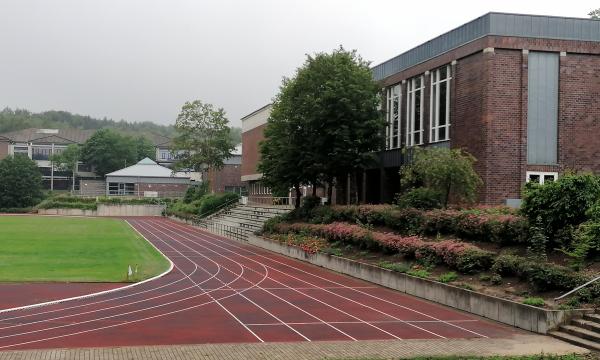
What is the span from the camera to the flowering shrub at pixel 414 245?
60.0 feet

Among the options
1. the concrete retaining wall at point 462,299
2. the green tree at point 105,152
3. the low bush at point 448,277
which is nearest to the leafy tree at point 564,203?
the low bush at point 448,277

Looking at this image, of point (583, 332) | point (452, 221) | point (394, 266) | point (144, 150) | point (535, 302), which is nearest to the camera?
point (583, 332)

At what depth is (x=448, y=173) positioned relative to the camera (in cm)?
2489

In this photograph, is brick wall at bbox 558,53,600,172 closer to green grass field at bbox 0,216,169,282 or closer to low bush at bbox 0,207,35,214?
green grass field at bbox 0,216,169,282

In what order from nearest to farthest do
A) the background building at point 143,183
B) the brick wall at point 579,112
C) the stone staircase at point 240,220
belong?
the brick wall at point 579,112
the stone staircase at point 240,220
the background building at point 143,183

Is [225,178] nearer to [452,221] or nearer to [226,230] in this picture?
[226,230]

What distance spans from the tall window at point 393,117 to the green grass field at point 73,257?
15095 millimetres

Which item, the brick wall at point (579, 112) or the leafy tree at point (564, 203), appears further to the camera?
the brick wall at point (579, 112)

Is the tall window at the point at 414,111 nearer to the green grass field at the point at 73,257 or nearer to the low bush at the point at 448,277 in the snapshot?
the green grass field at the point at 73,257

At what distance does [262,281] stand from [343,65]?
1668 centimetres

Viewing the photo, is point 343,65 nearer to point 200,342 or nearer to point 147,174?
point 200,342

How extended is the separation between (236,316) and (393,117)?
931 inches

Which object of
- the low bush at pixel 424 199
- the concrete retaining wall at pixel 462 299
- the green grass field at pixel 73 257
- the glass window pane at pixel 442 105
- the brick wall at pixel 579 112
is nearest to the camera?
the concrete retaining wall at pixel 462 299

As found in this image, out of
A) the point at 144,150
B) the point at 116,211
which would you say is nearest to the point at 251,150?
the point at 116,211
